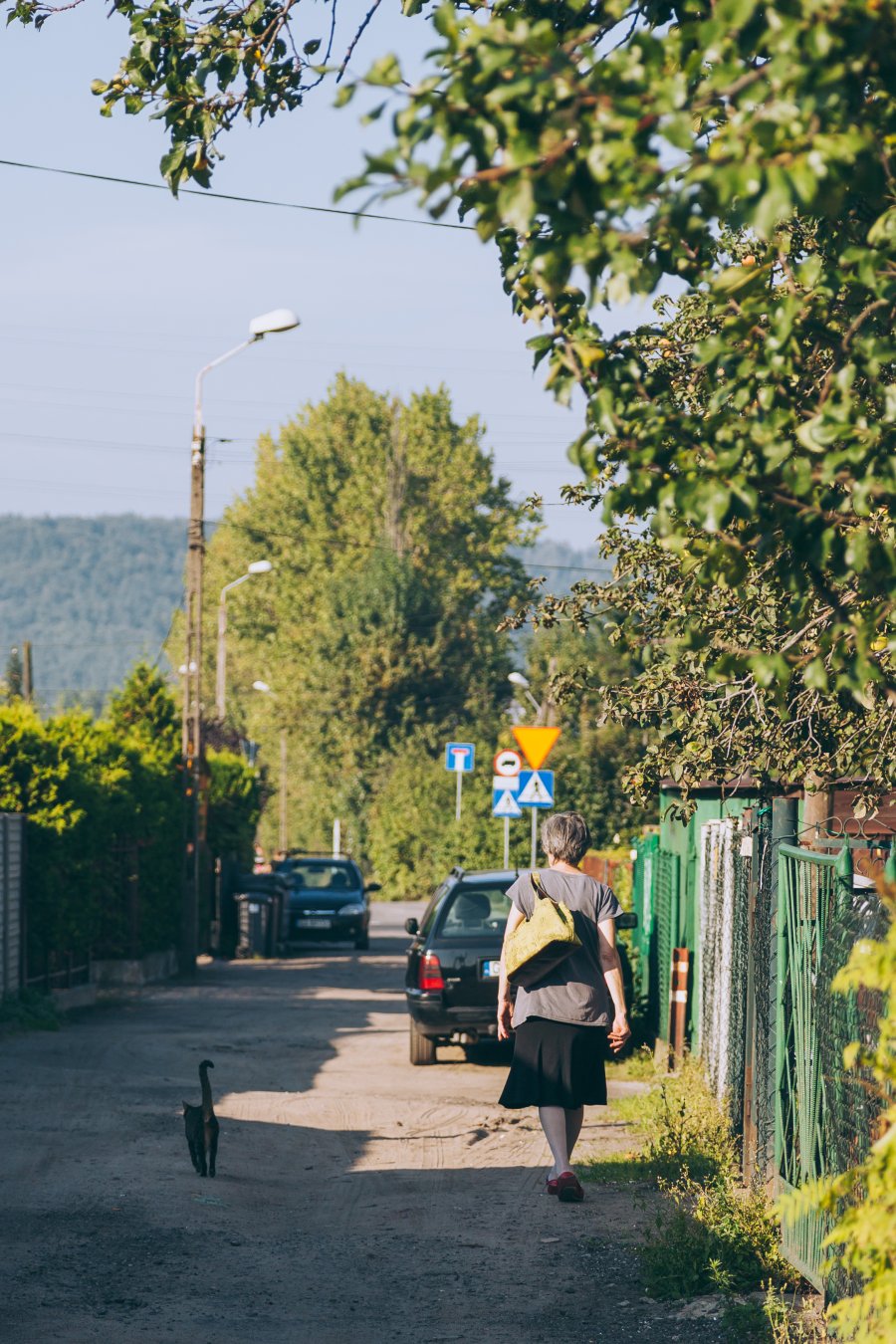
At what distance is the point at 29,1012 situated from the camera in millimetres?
17547

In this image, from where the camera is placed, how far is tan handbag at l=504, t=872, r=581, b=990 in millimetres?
8414

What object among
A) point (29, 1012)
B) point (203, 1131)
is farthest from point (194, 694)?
point (203, 1131)

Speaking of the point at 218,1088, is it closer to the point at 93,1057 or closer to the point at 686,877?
the point at 93,1057

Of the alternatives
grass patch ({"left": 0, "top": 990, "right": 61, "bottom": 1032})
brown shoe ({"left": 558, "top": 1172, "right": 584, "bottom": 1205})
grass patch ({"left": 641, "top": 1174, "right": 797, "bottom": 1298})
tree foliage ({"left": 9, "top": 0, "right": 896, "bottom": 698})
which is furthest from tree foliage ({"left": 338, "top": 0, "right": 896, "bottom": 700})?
grass patch ({"left": 0, "top": 990, "right": 61, "bottom": 1032})

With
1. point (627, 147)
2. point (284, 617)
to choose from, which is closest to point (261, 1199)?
point (627, 147)

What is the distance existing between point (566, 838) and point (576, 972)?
0.62 metres

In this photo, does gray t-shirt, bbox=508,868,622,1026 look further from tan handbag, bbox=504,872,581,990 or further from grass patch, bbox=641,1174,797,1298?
grass patch, bbox=641,1174,797,1298

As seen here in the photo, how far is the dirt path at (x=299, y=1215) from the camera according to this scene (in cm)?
668

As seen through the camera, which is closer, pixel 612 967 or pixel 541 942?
pixel 541 942

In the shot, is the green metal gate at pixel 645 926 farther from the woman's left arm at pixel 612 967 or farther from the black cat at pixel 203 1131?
the woman's left arm at pixel 612 967

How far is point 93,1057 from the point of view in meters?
14.9

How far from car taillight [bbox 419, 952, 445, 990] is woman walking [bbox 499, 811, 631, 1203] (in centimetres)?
575

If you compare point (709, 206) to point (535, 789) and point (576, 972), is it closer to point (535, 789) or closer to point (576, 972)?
point (576, 972)

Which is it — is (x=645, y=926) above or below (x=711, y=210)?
below
